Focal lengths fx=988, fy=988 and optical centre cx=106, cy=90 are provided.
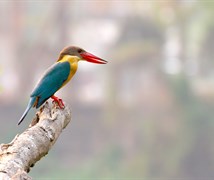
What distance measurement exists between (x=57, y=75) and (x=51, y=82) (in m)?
0.02

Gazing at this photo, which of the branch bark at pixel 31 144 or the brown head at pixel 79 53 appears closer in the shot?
the branch bark at pixel 31 144

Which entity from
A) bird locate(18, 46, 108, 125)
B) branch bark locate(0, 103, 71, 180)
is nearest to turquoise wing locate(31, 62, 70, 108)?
bird locate(18, 46, 108, 125)

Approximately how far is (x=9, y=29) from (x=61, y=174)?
4292 mm

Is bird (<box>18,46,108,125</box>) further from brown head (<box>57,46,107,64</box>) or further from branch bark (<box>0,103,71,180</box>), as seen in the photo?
branch bark (<box>0,103,71,180</box>)

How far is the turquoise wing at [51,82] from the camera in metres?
2.38

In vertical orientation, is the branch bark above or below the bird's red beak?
below

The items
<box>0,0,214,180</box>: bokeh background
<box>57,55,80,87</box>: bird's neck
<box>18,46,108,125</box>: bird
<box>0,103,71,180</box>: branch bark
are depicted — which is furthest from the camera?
<box>0,0,214,180</box>: bokeh background

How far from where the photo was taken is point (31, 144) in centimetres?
198

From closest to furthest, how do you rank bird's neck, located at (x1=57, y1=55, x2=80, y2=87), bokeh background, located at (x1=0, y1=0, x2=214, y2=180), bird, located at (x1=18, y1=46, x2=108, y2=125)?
bird, located at (x1=18, y1=46, x2=108, y2=125)
bird's neck, located at (x1=57, y1=55, x2=80, y2=87)
bokeh background, located at (x1=0, y1=0, x2=214, y2=180)

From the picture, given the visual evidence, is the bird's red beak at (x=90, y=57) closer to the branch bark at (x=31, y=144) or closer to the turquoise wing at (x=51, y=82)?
the turquoise wing at (x=51, y=82)

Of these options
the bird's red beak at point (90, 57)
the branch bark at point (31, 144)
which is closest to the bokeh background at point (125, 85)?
the bird's red beak at point (90, 57)

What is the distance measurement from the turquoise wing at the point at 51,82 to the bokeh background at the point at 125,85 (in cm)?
1367

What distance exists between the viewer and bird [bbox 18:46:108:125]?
2373 mm

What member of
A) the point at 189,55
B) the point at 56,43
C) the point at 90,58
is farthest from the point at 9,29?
the point at 90,58
